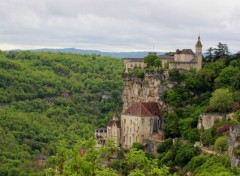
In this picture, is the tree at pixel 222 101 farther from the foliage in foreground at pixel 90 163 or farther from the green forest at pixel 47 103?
the green forest at pixel 47 103

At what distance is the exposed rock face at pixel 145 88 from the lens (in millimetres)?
74312

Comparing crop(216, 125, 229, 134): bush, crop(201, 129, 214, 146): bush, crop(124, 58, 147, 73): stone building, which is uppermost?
crop(124, 58, 147, 73): stone building

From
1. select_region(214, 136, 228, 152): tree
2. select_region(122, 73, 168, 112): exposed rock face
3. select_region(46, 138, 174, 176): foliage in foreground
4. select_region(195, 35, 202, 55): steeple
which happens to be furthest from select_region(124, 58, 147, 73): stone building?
select_region(46, 138, 174, 176): foliage in foreground

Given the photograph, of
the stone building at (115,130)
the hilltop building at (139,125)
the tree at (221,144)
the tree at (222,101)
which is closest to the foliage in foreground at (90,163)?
the tree at (221,144)

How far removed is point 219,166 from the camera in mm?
50281

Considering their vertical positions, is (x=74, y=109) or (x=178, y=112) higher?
(x=178, y=112)

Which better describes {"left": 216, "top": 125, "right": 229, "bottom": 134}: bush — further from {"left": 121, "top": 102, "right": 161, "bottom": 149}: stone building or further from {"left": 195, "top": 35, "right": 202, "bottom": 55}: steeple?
{"left": 195, "top": 35, "right": 202, "bottom": 55}: steeple

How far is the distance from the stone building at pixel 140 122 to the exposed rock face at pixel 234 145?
17819 mm

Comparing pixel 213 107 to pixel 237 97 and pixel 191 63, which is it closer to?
pixel 237 97

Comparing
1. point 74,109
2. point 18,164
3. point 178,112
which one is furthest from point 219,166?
point 74,109

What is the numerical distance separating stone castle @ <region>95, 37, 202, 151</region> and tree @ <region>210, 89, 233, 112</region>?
8.76 metres

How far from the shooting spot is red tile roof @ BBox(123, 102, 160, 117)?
231 feet

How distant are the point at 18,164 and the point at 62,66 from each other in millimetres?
80919

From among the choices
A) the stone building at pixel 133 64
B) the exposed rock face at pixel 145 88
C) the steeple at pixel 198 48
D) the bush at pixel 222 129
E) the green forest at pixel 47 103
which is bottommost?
the green forest at pixel 47 103
